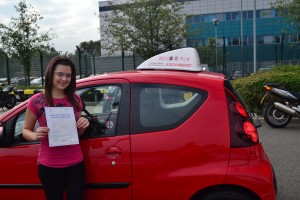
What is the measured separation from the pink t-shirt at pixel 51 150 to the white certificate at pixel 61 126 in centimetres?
9

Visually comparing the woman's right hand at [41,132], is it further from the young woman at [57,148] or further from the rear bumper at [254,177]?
the rear bumper at [254,177]

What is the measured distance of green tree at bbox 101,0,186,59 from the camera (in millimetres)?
18047

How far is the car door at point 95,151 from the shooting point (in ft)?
9.51

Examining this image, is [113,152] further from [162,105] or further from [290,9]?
[290,9]

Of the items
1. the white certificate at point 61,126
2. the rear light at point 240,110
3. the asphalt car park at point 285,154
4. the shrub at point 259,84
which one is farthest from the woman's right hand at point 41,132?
the shrub at point 259,84

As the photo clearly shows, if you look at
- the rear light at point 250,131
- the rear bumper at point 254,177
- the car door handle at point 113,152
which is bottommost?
the rear bumper at point 254,177

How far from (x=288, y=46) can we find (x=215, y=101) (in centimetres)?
1636

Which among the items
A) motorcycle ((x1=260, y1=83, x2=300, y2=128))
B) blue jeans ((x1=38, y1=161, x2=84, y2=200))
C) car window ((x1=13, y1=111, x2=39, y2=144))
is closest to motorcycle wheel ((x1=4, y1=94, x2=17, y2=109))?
motorcycle ((x1=260, y1=83, x2=300, y2=128))

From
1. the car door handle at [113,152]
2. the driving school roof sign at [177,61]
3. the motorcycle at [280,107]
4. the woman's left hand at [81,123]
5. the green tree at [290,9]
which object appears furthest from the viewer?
the green tree at [290,9]

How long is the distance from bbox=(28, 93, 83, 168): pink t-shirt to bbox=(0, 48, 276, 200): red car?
A: 0.62 feet

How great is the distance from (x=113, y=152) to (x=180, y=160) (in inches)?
21.0

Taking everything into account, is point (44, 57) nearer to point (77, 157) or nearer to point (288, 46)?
point (288, 46)

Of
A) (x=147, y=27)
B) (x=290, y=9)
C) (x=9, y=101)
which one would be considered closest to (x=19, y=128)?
(x=9, y=101)

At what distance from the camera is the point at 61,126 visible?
2686mm
